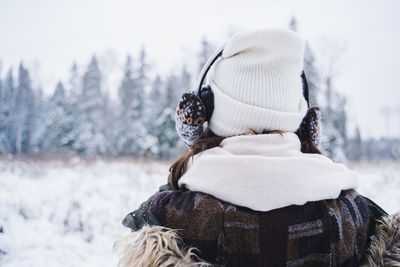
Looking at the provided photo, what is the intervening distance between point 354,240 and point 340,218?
0.49 feet

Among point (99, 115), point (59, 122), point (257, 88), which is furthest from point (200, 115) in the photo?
point (99, 115)

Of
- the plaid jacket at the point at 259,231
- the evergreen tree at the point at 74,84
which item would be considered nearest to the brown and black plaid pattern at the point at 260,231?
the plaid jacket at the point at 259,231

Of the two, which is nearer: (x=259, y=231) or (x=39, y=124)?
(x=259, y=231)

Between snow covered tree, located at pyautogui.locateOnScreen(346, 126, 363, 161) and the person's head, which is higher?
the person's head

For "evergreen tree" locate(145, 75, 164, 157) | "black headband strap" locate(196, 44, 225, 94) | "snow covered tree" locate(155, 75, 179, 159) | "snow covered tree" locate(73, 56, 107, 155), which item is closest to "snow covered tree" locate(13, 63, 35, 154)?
"snow covered tree" locate(73, 56, 107, 155)

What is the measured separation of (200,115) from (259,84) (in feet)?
1.03

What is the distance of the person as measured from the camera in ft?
3.21

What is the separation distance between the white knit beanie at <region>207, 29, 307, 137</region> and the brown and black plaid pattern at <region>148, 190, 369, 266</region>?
0.37 metres

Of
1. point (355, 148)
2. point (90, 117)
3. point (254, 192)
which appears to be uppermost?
point (254, 192)

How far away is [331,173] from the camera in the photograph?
1121 mm

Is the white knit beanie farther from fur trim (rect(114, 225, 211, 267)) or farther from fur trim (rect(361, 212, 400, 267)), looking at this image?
fur trim (rect(361, 212, 400, 267))

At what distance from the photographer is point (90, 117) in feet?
103

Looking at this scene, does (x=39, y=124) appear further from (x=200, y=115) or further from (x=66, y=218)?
(x=200, y=115)

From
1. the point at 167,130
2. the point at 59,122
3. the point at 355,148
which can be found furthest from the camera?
A: the point at 355,148
